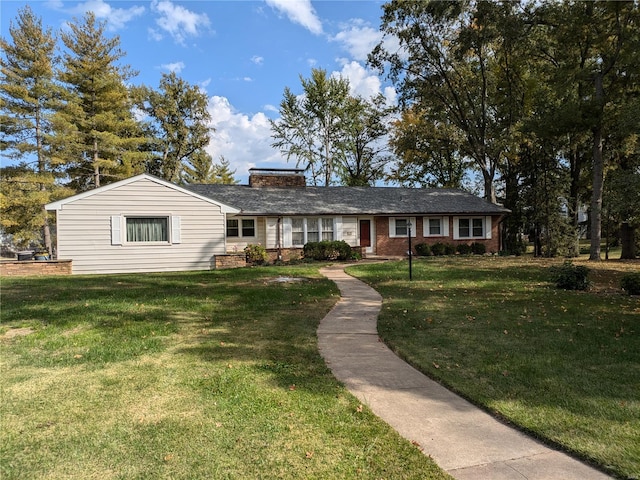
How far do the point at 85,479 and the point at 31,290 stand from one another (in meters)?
9.23

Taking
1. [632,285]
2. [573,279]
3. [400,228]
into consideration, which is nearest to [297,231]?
[400,228]

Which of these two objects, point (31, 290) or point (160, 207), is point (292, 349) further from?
point (160, 207)

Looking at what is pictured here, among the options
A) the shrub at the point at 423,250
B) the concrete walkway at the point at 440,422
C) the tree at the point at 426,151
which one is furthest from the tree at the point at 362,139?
the concrete walkway at the point at 440,422

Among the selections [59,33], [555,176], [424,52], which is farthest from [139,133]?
[555,176]

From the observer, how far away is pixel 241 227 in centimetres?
1980

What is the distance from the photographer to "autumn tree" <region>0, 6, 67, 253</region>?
2375 cm

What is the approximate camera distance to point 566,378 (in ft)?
13.4

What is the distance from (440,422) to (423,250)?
1843cm

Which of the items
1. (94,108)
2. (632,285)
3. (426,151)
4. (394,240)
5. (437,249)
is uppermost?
(94,108)

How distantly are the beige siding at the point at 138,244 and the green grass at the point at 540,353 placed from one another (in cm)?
898

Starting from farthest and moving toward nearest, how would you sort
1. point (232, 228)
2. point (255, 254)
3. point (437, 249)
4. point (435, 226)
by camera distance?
point (435, 226), point (437, 249), point (232, 228), point (255, 254)

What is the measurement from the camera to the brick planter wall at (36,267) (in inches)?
545

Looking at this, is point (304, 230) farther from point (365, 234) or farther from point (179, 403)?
point (179, 403)

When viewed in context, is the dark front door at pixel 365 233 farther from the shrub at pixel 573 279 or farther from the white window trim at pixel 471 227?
the shrub at pixel 573 279
